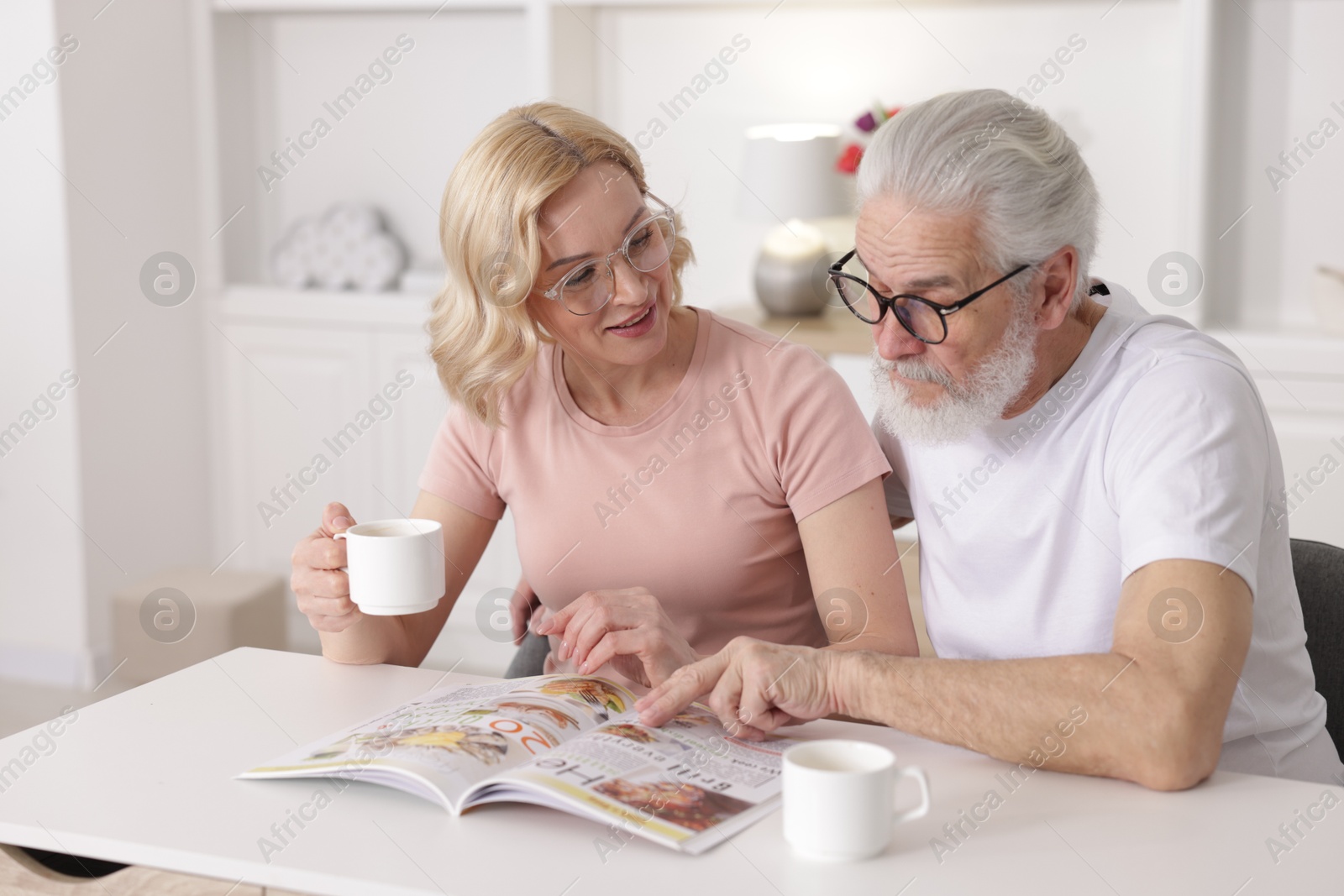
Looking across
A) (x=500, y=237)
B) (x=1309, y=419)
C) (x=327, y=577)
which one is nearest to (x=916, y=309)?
(x=500, y=237)

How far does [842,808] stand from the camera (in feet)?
3.44

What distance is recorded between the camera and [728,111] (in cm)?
376

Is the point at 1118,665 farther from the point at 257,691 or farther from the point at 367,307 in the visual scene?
the point at 367,307

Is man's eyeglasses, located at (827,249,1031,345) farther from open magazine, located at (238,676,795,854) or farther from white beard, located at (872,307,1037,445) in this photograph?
open magazine, located at (238,676,795,854)

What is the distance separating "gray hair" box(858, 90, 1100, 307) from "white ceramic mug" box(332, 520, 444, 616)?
663 mm

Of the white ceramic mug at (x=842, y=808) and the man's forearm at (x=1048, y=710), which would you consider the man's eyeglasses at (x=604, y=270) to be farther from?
the white ceramic mug at (x=842, y=808)

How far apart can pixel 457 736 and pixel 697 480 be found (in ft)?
2.04

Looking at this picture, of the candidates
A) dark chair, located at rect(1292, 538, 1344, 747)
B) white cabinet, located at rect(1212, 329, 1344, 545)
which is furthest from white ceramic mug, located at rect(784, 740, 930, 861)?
white cabinet, located at rect(1212, 329, 1344, 545)

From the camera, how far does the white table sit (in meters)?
1.04

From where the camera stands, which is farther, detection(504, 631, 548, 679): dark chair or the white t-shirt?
detection(504, 631, 548, 679): dark chair

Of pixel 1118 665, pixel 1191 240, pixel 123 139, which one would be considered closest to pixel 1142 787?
pixel 1118 665

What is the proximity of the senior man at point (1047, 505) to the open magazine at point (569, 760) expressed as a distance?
0.06m

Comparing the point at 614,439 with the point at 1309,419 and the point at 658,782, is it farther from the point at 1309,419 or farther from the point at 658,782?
the point at 1309,419

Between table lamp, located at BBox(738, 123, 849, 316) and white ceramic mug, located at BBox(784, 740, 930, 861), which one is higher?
table lamp, located at BBox(738, 123, 849, 316)
